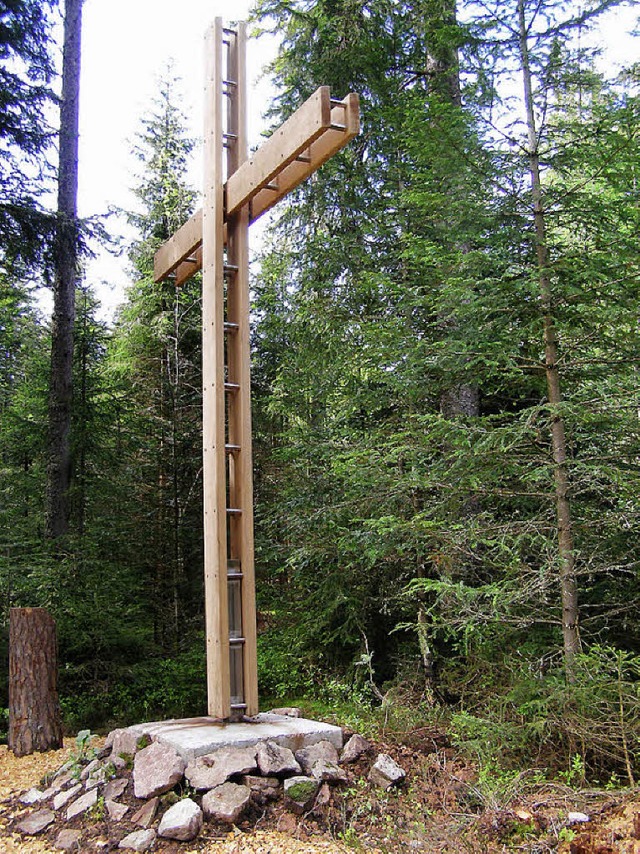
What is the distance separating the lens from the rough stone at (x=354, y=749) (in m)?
4.12

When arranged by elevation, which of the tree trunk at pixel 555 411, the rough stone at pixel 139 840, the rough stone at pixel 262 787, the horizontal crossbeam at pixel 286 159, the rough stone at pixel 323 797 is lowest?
the rough stone at pixel 139 840

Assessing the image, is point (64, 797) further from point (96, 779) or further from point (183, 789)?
point (183, 789)

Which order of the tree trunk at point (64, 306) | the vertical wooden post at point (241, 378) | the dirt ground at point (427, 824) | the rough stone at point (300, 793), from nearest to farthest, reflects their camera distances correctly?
1. the dirt ground at point (427, 824)
2. the rough stone at point (300, 793)
3. the vertical wooden post at point (241, 378)
4. the tree trunk at point (64, 306)

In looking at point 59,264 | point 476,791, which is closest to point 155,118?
point 59,264

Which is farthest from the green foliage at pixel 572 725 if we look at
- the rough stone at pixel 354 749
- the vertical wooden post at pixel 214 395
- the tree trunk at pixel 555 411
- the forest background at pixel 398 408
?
the vertical wooden post at pixel 214 395

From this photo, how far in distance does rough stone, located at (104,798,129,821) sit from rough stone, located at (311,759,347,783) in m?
1.01

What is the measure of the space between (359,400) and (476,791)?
3.98 metres

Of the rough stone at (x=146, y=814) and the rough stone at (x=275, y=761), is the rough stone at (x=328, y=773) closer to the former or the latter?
the rough stone at (x=275, y=761)

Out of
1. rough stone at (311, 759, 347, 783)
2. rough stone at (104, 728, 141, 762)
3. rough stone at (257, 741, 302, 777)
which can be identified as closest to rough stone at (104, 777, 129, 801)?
rough stone at (104, 728, 141, 762)

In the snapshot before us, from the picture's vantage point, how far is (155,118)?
1006 centimetres

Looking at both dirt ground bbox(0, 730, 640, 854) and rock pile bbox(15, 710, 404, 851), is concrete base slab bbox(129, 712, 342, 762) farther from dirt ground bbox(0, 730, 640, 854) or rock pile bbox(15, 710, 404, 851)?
dirt ground bbox(0, 730, 640, 854)

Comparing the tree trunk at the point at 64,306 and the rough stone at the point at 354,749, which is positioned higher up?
the tree trunk at the point at 64,306

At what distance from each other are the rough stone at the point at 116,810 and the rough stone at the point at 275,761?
2.41ft

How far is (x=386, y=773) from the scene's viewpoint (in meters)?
3.92
